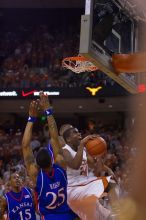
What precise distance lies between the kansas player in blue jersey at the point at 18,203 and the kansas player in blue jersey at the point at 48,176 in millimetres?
1453

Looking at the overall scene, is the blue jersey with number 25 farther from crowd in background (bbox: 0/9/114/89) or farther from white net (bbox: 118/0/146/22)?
crowd in background (bbox: 0/9/114/89)

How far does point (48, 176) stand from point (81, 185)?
55 cm

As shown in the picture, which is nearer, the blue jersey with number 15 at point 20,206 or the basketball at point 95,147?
the basketball at point 95,147

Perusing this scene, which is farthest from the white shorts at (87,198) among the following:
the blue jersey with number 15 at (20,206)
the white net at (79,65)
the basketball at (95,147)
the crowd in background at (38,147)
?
the crowd in background at (38,147)

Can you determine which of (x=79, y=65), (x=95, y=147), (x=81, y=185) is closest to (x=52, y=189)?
(x=81, y=185)

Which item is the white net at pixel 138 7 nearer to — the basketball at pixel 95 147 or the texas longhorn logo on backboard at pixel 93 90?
the basketball at pixel 95 147

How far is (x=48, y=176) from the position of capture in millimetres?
3852

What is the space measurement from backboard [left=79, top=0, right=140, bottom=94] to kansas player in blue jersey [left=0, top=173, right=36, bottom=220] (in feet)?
8.55

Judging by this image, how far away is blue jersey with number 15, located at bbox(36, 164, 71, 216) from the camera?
12.6ft

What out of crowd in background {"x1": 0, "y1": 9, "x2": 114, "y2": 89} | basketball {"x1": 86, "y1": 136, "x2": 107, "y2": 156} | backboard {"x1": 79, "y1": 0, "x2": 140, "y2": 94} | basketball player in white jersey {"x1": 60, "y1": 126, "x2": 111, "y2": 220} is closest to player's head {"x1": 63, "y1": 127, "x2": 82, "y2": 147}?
basketball player in white jersey {"x1": 60, "y1": 126, "x2": 111, "y2": 220}

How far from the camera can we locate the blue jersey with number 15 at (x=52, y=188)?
3848 mm

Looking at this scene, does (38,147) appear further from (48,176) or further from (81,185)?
(48,176)

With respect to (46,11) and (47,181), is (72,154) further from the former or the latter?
(46,11)

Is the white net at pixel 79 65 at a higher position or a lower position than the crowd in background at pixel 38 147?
higher
